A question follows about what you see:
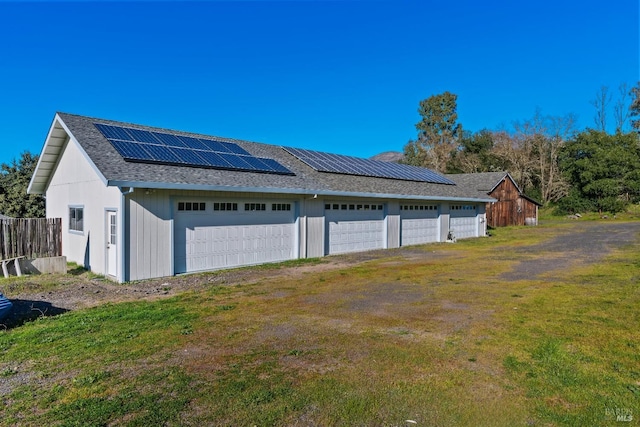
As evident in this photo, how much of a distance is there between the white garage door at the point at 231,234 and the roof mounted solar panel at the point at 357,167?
4.45m

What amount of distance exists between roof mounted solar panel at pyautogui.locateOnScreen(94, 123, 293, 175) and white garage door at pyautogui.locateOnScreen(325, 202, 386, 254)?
2538 millimetres

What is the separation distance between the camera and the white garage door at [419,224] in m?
19.1

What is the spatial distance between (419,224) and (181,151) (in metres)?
12.0

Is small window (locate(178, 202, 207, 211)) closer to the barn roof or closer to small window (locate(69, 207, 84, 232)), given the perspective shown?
small window (locate(69, 207, 84, 232))

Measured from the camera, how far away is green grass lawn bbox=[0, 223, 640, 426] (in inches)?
144

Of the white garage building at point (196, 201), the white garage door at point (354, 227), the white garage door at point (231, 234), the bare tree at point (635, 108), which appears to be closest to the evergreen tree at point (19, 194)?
the white garage building at point (196, 201)

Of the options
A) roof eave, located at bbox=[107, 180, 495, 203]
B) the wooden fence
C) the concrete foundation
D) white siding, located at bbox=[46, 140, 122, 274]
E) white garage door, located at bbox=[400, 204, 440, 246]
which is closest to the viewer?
roof eave, located at bbox=[107, 180, 495, 203]

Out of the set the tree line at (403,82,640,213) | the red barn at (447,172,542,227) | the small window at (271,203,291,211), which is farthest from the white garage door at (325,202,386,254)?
the tree line at (403,82,640,213)

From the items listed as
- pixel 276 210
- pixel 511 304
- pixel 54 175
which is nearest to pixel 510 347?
pixel 511 304

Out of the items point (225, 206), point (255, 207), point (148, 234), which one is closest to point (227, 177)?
point (225, 206)

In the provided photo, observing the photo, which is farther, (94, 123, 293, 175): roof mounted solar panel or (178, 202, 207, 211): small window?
(94, 123, 293, 175): roof mounted solar panel

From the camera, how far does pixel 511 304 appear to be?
7566mm

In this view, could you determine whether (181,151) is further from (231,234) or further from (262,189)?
(231,234)

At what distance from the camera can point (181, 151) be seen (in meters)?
→ 13.2
